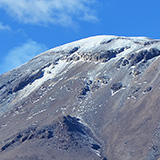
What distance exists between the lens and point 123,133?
99250mm

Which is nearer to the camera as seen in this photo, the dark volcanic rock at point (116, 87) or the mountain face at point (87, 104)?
the mountain face at point (87, 104)

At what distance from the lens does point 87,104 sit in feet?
381

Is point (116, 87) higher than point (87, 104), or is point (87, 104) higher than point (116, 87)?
point (116, 87)

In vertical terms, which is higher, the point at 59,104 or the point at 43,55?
the point at 43,55

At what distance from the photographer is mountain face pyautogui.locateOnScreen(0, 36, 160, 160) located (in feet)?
311

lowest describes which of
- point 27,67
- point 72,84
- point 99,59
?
point 72,84

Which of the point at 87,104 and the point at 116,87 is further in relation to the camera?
the point at 116,87

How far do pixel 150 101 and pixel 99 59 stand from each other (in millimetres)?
38908

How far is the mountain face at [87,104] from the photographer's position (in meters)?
94.7

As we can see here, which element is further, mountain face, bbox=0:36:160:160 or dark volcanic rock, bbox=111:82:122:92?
dark volcanic rock, bbox=111:82:122:92

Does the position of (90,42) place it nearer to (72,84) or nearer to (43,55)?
(43,55)

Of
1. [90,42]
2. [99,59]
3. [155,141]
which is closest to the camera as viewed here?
[155,141]

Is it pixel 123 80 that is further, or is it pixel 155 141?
pixel 123 80

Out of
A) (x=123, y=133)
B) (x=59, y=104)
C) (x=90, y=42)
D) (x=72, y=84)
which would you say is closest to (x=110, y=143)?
(x=123, y=133)
